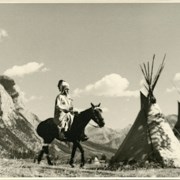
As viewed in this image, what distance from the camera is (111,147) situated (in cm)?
762

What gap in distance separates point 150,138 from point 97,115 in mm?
749

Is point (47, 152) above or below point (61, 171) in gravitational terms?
above

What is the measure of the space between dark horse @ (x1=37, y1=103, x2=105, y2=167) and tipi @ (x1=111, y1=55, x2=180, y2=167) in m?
0.52

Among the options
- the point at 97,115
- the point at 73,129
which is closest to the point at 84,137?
the point at 73,129

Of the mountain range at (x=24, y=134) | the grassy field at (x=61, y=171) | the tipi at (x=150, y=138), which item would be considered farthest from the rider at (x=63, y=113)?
the tipi at (x=150, y=138)

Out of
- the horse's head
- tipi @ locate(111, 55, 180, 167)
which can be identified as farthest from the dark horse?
tipi @ locate(111, 55, 180, 167)

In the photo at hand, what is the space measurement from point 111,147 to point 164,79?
1118mm

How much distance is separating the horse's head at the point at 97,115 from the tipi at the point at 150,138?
464 mm

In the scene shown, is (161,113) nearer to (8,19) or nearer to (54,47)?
(54,47)

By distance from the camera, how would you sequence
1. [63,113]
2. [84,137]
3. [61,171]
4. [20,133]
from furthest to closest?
[20,133], [84,137], [63,113], [61,171]

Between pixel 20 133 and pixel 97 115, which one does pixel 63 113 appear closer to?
pixel 97 115

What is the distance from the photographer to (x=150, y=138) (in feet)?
24.6

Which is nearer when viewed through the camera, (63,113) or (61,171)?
(61,171)

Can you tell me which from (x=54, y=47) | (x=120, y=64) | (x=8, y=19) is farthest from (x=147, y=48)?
(x=8, y=19)
